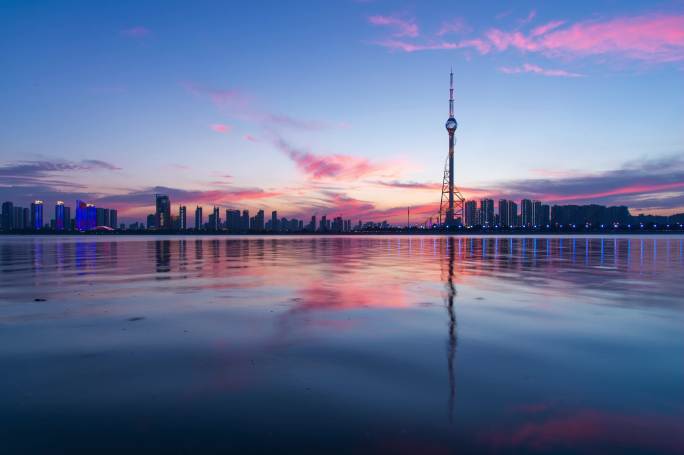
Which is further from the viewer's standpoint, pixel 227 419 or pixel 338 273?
pixel 338 273

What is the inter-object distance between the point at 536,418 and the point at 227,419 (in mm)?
3488

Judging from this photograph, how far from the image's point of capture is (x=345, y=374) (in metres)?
6.45

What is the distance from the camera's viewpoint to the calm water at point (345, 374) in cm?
455

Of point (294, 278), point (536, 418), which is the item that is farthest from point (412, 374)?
point (294, 278)

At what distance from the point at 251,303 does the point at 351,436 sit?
865 centimetres

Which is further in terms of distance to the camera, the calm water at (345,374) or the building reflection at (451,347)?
the building reflection at (451,347)

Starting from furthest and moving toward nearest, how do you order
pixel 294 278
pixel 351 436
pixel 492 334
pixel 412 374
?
1. pixel 294 278
2. pixel 492 334
3. pixel 412 374
4. pixel 351 436

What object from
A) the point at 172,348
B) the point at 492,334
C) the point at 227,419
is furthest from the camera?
the point at 492,334

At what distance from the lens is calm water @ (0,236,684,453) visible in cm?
455

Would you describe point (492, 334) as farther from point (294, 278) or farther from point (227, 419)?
point (294, 278)

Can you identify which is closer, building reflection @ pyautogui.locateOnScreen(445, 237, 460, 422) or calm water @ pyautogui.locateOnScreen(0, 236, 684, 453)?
calm water @ pyautogui.locateOnScreen(0, 236, 684, 453)

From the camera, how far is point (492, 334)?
29.0 feet

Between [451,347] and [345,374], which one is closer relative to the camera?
[345,374]

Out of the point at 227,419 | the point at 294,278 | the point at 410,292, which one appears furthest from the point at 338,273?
the point at 227,419
